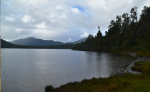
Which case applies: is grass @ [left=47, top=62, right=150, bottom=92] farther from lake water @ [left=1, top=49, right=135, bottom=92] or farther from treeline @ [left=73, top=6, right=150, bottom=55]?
treeline @ [left=73, top=6, right=150, bottom=55]

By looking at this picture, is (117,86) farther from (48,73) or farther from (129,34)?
(129,34)

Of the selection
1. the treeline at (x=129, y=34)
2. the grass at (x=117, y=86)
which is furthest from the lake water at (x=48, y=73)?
the treeline at (x=129, y=34)

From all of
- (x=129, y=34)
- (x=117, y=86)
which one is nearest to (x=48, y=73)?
(x=117, y=86)

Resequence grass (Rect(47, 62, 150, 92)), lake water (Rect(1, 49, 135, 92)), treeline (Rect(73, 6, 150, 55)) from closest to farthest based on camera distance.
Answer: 1. grass (Rect(47, 62, 150, 92))
2. lake water (Rect(1, 49, 135, 92))
3. treeline (Rect(73, 6, 150, 55))

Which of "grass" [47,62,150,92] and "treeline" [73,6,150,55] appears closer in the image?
"grass" [47,62,150,92]

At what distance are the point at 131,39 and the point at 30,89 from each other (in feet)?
328

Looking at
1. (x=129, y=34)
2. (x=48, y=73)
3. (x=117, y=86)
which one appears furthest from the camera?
(x=129, y=34)

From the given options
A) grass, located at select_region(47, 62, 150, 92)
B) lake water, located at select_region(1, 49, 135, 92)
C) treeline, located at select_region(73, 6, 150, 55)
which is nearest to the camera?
grass, located at select_region(47, 62, 150, 92)

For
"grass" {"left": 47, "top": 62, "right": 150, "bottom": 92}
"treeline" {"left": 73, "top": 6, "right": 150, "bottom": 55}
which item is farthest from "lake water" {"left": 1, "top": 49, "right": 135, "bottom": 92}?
"treeline" {"left": 73, "top": 6, "right": 150, "bottom": 55}

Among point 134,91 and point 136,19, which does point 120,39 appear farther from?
point 134,91

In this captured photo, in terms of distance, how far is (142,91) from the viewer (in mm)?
11062

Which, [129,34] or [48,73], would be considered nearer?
[48,73]

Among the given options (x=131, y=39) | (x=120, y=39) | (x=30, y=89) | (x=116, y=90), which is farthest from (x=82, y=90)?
(x=120, y=39)

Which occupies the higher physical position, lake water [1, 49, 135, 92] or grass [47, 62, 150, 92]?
grass [47, 62, 150, 92]
